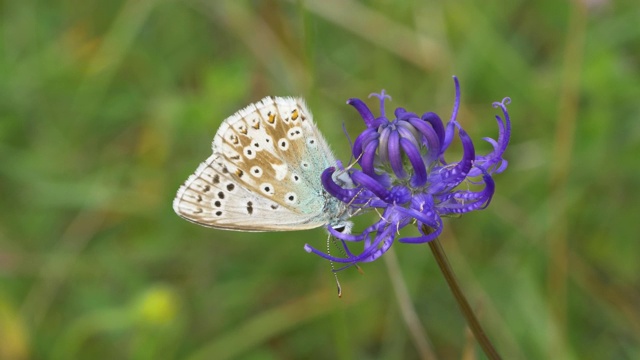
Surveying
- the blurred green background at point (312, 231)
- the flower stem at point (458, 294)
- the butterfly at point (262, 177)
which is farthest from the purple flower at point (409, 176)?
the blurred green background at point (312, 231)

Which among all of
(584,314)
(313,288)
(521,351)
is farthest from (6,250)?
(584,314)

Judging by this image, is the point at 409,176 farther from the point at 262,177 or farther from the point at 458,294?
the point at 262,177

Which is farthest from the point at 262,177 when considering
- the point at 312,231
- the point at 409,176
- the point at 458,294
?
the point at 312,231

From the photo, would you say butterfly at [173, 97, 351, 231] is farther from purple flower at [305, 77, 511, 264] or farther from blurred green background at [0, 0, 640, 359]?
blurred green background at [0, 0, 640, 359]

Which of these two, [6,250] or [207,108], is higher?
[207,108]

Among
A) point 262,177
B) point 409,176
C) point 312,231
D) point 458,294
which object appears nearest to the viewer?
point 458,294

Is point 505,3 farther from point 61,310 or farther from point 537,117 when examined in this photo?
point 61,310

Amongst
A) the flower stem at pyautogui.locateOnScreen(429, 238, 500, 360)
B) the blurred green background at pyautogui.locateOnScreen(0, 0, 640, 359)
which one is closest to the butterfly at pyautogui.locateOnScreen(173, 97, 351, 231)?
the flower stem at pyautogui.locateOnScreen(429, 238, 500, 360)
